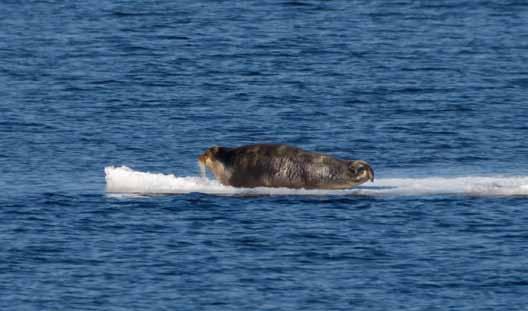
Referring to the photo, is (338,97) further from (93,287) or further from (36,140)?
(93,287)

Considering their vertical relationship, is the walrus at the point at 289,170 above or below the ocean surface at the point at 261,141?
above

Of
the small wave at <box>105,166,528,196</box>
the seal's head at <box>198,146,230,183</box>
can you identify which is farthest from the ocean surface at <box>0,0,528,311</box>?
the seal's head at <box>198,146,230,183</box>

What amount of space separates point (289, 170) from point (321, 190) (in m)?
0.81

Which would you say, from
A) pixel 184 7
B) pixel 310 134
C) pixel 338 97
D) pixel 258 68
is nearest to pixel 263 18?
pixel 184 7

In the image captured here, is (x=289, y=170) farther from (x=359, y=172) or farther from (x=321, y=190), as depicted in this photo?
(x=359, y=172)

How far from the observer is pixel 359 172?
4469cm

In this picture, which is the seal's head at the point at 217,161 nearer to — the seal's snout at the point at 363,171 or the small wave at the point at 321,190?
the small wave at the point at 321,190

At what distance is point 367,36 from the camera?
3214 inches

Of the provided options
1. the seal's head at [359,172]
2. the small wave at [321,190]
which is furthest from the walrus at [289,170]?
the small wave at [321,190]

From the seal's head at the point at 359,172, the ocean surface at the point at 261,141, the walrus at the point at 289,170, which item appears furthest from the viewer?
the walrus at the point at 289,170

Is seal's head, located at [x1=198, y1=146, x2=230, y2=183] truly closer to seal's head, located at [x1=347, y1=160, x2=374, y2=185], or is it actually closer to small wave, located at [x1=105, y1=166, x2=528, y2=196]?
small wave, located at [x1=105, y1=166, x2=528, y2=196]

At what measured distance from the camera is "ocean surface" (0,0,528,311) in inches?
1470

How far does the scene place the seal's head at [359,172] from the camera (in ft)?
147

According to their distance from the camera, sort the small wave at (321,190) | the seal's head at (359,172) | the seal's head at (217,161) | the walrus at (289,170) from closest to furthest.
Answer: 1. the small wave at (321,190)
2. the seal's head at (359,172)
3. the walrus at (289,170)
4. the seal's head at (217,161)
